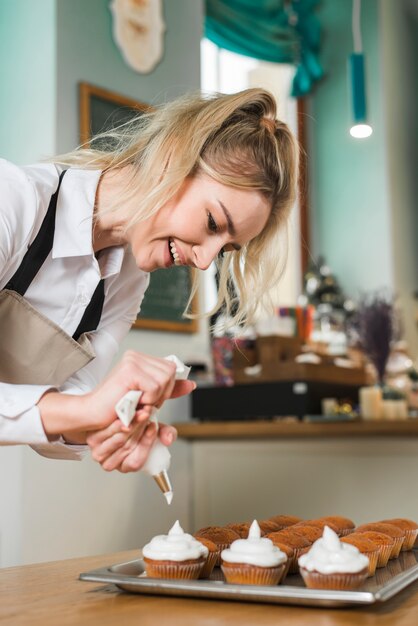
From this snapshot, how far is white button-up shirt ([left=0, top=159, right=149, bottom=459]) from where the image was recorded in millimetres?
1277

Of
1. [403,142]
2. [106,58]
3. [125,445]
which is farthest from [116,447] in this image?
[403,142]

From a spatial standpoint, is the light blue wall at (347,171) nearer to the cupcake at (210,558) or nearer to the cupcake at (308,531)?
the cupcake at (308,531)

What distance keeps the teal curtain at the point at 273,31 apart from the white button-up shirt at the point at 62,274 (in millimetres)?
3144

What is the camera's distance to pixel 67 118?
2805mm

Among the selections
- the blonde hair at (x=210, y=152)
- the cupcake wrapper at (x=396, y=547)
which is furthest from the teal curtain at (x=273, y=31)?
the cupcake wrapper at (x=396, y=547)

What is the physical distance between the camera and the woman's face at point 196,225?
1542 mm

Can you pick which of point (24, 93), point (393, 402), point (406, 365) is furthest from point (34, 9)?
point (406, 365)

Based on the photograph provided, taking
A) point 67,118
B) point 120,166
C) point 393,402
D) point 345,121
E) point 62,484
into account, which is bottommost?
point 62,484

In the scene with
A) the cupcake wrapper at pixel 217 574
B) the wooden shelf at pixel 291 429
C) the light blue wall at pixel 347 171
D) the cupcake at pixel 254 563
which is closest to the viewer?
the cupcake at pixel 254 563

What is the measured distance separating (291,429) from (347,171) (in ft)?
9.84

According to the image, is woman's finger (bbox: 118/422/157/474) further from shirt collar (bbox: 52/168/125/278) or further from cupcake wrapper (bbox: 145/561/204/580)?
shirt collar (bbox: 52/168/125/278)

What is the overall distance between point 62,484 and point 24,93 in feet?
4.34

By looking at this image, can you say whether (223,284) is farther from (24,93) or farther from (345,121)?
(345,121)

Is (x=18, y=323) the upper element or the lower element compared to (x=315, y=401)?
upper
